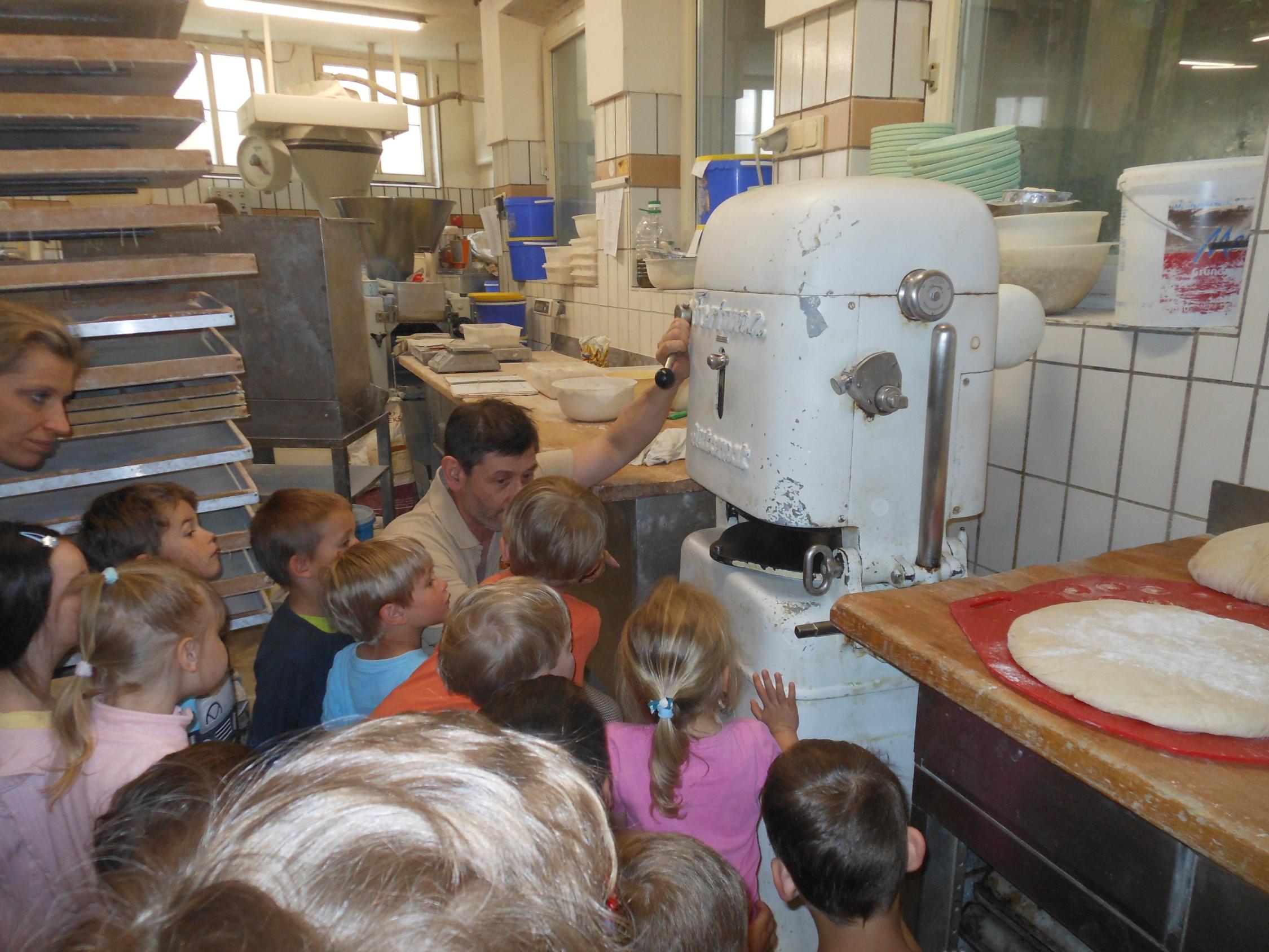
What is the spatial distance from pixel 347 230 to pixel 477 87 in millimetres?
5597

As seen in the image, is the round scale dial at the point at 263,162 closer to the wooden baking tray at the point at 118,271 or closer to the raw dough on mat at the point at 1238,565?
the wooden baking tray at the point at 118,271

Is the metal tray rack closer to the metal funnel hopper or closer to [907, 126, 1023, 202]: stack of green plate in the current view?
[907, 126, 1023, 202]: stack of green plate

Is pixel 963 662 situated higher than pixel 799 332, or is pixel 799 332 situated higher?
pixel 799 332

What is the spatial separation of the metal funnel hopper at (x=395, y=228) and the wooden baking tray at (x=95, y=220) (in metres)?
2.68

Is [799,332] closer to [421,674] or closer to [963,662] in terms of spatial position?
[963,662]

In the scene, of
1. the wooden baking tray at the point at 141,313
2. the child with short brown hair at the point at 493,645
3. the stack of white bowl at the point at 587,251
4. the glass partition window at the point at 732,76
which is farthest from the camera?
the stack of white bowl at the point at 587,251

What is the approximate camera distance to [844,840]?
37.8 inches

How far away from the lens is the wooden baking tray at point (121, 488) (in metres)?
1.77

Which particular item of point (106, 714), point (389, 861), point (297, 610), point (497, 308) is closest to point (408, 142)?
point (497, 308)

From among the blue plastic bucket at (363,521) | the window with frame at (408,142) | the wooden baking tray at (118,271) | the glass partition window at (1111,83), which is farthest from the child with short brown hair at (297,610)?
the window with frame at (408,142)

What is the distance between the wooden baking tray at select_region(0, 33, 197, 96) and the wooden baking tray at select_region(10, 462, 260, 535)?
2.66 feet

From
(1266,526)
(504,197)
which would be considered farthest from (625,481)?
(504,197)

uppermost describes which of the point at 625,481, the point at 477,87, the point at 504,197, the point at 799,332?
the point at 477,87

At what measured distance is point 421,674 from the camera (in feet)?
4.37
